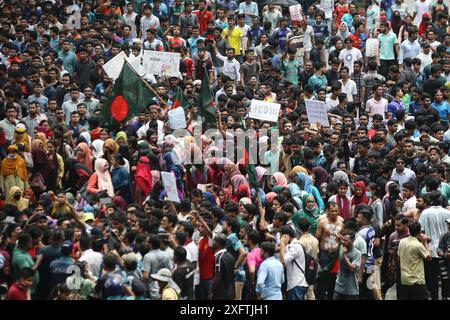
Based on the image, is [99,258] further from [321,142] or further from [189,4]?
[189,4]

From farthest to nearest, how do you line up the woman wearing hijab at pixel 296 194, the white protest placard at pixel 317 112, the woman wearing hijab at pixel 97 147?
the white protest placard at pixel 317 112, the woman wearing hijab at pixel 97 147, the woman wearing hijab at pixel 296 194

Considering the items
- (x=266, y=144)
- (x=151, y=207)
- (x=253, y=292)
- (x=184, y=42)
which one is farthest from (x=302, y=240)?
(x=184, y=42)

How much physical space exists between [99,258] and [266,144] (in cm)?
588

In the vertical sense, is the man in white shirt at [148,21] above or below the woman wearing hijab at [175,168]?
above

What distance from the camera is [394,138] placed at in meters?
23.3

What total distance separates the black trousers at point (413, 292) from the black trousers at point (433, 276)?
56 centimetres

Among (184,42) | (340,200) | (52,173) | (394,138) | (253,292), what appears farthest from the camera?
(184,42)

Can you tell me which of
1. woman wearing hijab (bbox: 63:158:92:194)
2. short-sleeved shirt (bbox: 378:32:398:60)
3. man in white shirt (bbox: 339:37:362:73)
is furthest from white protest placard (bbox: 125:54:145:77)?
short-sleeved shirt (bbox: 378:32:398:60)

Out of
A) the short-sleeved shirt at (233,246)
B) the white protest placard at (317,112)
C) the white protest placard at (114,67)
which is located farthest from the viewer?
the white protest placard at (114,67)

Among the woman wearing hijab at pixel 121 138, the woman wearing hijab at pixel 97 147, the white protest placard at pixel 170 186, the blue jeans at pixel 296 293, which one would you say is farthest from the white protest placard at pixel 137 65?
the blue jeans at pixel 296 293

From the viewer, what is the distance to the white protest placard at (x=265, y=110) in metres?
23.6

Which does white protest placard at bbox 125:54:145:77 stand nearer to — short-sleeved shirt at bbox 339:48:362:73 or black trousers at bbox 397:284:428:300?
short-sleeved shirt at bbox 339:48:362:73

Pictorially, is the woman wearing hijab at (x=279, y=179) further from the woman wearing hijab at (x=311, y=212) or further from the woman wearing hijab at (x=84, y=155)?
the woman wearing hijab at (x=84, y=155)

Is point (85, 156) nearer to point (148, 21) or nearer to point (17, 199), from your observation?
point (17, 199)
